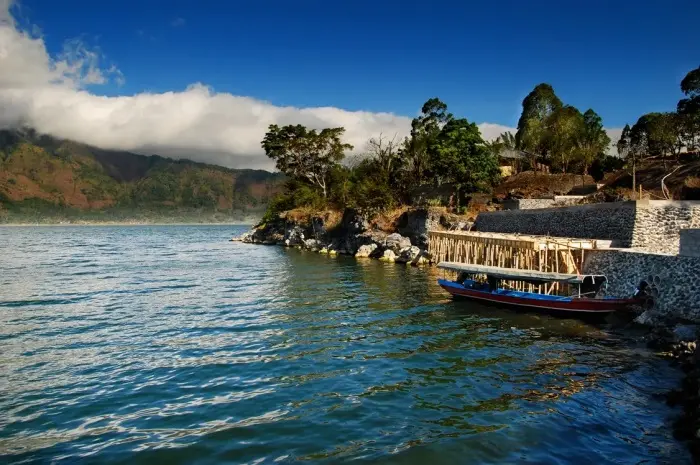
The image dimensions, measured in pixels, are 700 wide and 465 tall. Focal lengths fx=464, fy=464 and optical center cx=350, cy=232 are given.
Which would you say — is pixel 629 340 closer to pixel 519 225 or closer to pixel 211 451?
pixel 211 451

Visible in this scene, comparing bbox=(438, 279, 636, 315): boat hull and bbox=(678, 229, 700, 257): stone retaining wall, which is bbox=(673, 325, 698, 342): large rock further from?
bbox=(438, 279, 636, 315): boat hull

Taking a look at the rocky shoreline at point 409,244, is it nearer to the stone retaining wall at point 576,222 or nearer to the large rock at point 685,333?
the large rock at point 685,333

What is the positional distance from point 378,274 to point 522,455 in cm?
3536

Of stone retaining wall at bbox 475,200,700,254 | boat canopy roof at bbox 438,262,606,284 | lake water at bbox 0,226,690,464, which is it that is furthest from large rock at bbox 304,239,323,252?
boat canopy roof at bbox 438,262,606,284

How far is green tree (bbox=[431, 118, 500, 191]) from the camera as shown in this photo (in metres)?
66.2

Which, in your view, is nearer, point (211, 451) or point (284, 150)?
point (211, 451)

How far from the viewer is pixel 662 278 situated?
2472 cm

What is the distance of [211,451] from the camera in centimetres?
1204

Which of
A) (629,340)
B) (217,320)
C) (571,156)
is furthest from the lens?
(571,156)

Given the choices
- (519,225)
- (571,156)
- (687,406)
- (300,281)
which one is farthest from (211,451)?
(571,156)

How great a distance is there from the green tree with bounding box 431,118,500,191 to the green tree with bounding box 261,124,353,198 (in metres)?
28.2

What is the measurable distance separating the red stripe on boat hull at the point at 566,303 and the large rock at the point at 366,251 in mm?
34795

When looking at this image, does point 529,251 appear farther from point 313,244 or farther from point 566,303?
point 313,244

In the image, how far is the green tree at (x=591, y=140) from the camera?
71625mm
